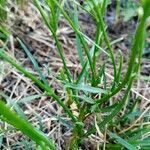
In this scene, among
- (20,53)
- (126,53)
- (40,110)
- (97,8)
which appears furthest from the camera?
(126,53)

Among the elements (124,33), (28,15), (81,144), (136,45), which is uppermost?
(136,45)

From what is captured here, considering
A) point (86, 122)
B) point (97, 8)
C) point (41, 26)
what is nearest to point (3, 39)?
point (41, 26)

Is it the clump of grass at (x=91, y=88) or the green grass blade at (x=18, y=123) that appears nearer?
the green grass blade at (x=18, y=123)

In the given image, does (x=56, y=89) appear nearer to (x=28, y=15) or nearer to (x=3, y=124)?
(x=3, y=124)

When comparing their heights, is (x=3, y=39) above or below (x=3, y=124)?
above

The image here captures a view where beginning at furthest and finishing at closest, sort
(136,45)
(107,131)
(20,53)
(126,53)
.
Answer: (126,53)
(20,53)
(107,131)
(136,45)

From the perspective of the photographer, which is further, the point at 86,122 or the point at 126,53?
the point at 126,53

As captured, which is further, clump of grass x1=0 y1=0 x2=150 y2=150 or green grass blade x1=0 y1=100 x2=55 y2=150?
clump of grass x1=0 y1=0 x2=150 y2=150

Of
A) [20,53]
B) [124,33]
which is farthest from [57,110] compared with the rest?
[124,33]

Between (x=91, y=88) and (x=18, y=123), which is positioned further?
(x=91, y=88)

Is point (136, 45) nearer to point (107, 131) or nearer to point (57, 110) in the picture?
point (107, 131)
